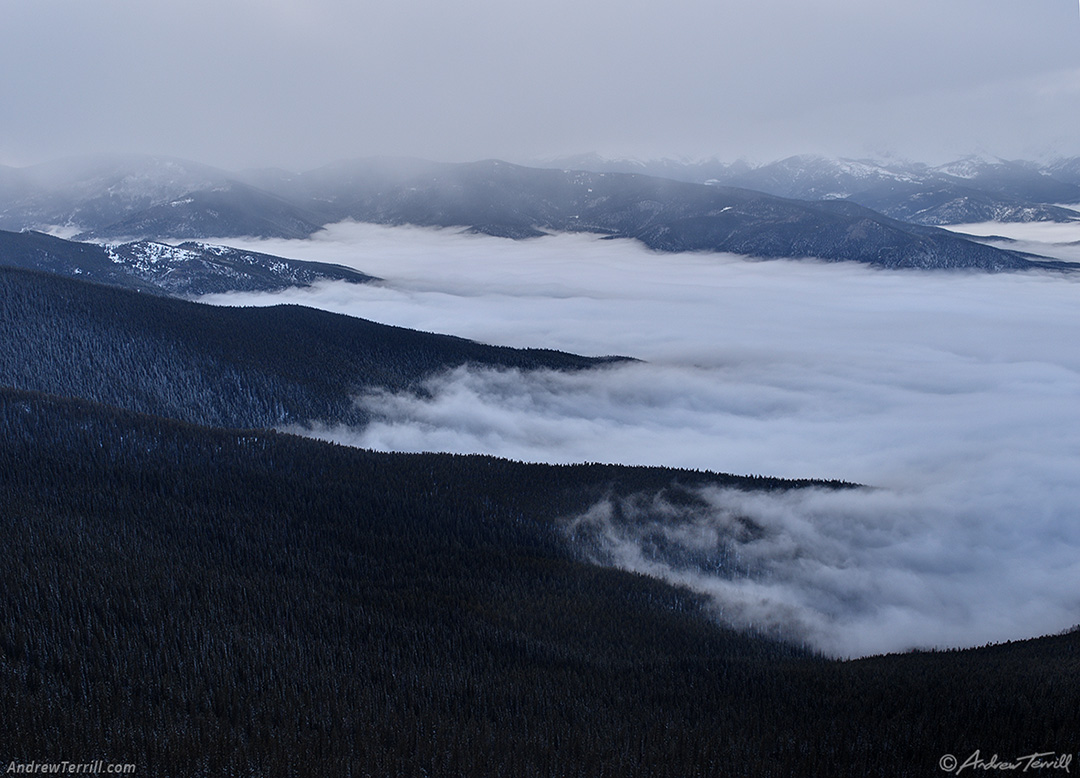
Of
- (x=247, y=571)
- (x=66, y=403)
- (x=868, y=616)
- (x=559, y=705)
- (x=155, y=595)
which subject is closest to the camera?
(x=559, y=705)

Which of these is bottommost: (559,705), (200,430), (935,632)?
(935,632)

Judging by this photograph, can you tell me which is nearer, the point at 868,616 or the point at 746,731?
the point at 746,731

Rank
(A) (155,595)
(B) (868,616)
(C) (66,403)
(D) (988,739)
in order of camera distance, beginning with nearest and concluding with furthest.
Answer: (D) (988,739), (A) (155,595), (C) (66,403), (B) (868,616)

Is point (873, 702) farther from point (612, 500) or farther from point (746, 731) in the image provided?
point (612, 500)

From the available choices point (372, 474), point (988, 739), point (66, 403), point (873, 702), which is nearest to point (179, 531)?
point (372, 474)

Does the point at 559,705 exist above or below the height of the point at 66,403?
below

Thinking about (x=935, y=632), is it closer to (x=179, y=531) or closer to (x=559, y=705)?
(x=559, y=705)
